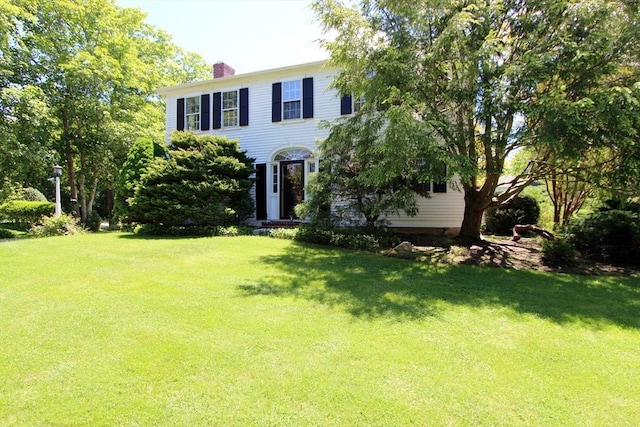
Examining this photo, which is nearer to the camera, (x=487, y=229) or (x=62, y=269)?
(x=62, y=269)

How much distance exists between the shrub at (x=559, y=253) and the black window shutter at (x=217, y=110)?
11679mm

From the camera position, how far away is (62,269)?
6094 millimetres

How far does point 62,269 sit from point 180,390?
193 inches

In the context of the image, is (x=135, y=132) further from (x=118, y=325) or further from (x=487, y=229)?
(x=487, y=229)

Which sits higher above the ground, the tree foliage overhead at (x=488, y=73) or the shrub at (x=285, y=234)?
the tree foliage overhead at (x=488, y=73)

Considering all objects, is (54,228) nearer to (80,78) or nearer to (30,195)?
(80,78)

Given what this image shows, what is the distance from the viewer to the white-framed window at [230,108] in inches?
540

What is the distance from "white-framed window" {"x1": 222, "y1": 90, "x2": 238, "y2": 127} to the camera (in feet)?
45.0

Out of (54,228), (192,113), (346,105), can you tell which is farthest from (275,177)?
(54,228)

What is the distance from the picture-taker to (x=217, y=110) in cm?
1390

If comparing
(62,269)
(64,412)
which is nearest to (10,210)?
(62,269)

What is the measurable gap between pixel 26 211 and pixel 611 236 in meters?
20.5

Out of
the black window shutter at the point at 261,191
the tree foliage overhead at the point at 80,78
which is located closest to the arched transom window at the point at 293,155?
the black window shutter at the point at 261,191

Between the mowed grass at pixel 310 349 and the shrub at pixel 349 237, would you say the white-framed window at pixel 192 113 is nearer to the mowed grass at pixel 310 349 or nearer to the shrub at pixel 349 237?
the shrub at pixel 349 237
